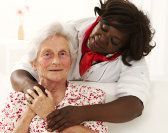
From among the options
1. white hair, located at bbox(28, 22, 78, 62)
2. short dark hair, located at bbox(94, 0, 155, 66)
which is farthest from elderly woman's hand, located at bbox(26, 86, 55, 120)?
short dark hair, located at bbox(94, 0, 155, 66)

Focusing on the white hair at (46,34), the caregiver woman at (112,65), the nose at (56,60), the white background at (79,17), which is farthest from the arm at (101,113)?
the white hair at (46,34)

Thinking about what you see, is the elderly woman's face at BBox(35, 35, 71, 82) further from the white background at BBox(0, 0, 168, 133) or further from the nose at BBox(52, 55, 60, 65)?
the white background at BBox(0, 0, 168, 133)

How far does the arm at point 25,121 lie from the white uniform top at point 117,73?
0.47 metres

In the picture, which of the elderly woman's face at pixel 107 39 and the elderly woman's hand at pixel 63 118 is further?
the elderly woman's face at pixel 107 39

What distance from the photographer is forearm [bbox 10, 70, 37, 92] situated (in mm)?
1386

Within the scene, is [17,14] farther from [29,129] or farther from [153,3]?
[29,129]

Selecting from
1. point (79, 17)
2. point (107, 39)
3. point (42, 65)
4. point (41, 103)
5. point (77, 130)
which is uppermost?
point (79, 17)

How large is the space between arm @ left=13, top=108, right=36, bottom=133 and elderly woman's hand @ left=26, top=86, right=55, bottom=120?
30mm

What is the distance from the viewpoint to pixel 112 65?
1658 millimetres

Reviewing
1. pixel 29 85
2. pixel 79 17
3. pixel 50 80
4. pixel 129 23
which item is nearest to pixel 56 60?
pixel 50 80

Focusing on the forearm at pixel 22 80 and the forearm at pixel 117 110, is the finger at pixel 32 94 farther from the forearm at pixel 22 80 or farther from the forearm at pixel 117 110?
the forearm at pixel 117 110

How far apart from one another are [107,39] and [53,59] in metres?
0.39

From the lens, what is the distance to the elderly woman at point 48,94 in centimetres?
119

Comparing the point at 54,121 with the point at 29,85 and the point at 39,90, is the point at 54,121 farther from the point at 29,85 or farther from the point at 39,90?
the point at 29,85
